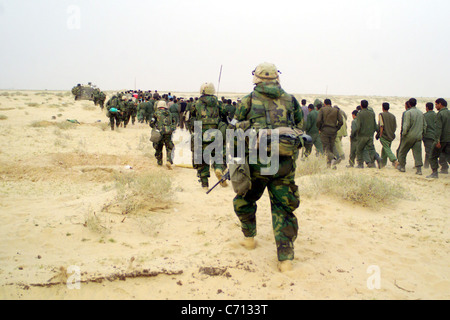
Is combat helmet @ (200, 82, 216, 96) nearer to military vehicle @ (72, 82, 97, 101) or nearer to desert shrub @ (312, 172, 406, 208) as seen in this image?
desert shrub @ (312, 172, 406, 208)

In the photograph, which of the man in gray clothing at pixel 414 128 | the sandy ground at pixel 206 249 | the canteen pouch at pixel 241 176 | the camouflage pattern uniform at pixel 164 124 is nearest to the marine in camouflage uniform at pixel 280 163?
the canteen pouch at pixel 241 176

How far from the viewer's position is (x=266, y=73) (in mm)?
3352

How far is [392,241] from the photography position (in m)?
4.14

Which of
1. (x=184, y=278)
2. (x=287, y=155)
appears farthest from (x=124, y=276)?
(x=287, y=155)

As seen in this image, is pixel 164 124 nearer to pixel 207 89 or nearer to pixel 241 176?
pixel 207 89

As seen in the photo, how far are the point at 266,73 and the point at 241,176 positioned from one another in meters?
1.04

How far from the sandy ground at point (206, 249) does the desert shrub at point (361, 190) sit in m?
0.13

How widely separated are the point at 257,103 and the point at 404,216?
10.4ft

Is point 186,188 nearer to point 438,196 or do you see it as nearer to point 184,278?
point 184,278

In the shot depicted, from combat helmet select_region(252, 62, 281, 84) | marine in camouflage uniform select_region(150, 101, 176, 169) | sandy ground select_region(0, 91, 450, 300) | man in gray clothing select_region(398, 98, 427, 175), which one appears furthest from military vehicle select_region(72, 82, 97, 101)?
combat helmet select_region(252, 62, 281, 84)

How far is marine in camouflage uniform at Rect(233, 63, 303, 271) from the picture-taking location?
324 centimetres

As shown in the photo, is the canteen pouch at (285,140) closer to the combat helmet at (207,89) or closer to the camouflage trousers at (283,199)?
the camouflage trousers at (283,199)

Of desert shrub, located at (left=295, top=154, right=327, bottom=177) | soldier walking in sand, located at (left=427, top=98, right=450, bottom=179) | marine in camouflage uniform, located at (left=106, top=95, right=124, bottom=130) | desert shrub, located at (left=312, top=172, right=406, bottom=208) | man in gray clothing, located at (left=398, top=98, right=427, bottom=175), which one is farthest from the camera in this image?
marine in camouflage uniform, located at (left=106, top=95, right=124, bottom=130)

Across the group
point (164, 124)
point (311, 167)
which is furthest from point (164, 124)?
point (311, 167)
